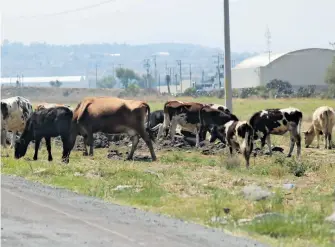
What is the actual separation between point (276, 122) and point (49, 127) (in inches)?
288

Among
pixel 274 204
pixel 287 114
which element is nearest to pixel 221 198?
pixel 274 204

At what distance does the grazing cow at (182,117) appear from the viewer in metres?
34.3

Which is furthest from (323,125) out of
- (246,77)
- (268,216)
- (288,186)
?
(246,77)

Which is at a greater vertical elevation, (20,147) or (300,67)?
(300,67)

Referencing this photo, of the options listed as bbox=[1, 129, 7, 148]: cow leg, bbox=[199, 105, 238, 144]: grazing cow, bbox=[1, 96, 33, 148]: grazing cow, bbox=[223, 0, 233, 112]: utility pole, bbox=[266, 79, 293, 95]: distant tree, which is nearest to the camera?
bbox=[1, 129, 7, 148]: cow leg

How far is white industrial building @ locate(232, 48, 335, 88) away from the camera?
158250mm

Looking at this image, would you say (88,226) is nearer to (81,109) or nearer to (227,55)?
(81,109)

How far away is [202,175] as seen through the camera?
23000 millimetres

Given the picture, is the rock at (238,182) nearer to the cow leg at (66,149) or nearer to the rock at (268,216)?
the rock at (268,216)

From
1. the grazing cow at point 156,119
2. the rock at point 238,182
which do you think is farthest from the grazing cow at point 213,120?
the rock at point 238,182

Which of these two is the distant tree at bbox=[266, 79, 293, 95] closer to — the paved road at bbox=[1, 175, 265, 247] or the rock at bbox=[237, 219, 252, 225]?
the paved road at bbox=[1, 175, 265, 247]

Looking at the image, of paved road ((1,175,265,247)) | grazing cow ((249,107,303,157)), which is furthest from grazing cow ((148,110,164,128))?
paved road ((1,175,265,247))

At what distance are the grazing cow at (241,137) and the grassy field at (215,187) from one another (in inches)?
15.5

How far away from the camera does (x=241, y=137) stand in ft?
86.1
